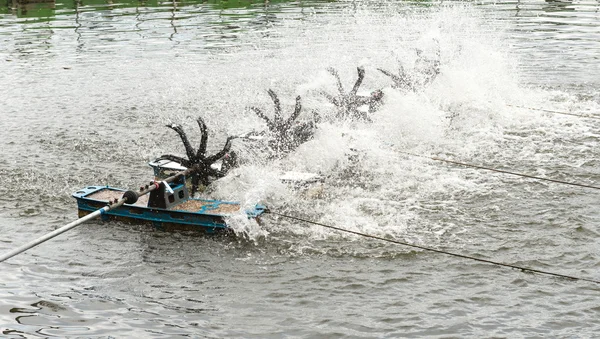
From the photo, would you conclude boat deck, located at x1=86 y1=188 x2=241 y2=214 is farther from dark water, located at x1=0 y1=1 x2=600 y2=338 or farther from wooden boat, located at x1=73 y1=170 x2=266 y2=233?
dark water, located at x1=0 y1=1 x2=600 y2=338

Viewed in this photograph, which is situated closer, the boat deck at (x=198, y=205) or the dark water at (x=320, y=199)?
the dark water at (x=320, y=199)

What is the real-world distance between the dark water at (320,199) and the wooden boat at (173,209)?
246mm

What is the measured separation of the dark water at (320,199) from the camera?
28.8 ft

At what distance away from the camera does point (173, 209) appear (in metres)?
11.2

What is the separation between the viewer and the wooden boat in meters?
10.9

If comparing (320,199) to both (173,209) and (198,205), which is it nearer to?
(198,205)

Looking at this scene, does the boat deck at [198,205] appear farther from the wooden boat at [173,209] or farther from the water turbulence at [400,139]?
the water turbulence at [400,139]

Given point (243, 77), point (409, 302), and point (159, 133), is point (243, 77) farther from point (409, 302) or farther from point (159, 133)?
point (409, 302)

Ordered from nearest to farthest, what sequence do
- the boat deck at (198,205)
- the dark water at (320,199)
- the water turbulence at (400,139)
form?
the dark water at (320,199) < the boat deck at (198,205) < the water turbulence at (400,139)

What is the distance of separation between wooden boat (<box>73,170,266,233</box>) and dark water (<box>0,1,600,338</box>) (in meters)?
0.25

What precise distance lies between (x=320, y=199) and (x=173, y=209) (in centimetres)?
258

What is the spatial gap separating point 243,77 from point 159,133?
19.5 feet

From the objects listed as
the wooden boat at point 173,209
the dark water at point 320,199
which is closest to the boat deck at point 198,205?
the wooden boat at point 173,209

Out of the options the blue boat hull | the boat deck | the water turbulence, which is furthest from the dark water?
the boat deck
